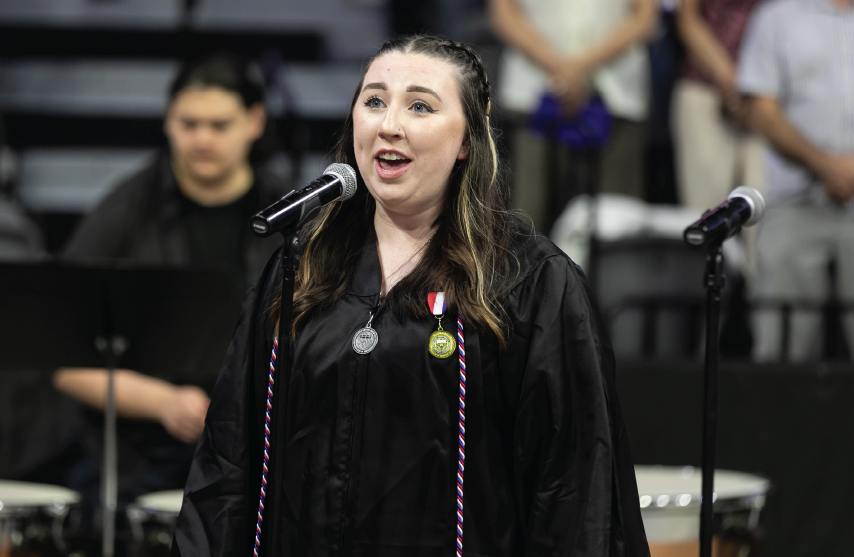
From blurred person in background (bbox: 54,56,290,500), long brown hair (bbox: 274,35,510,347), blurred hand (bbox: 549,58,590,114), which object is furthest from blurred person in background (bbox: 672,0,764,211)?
long brown hair (bbox: 274,35,510,347)

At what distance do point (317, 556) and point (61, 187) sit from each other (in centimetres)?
445

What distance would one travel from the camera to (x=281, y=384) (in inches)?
71.1

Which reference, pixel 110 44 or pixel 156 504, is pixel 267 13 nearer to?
pixel 110 44

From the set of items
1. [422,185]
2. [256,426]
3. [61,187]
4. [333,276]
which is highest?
[61,187]

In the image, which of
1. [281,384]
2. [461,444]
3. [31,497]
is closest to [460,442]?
[461,444]

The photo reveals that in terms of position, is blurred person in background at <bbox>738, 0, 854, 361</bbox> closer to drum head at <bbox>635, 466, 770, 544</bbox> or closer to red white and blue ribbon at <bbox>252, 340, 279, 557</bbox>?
drum head at <bbox>635, 466, 770, 544</bbox>

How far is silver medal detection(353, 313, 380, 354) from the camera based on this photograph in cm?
190

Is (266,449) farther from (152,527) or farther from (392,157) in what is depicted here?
(152,527)

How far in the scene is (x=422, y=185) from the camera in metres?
1.97

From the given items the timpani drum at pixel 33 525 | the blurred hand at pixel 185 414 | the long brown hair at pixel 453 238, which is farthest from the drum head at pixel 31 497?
the long brown hair at pixel 453 238

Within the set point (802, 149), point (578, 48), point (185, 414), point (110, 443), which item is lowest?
point (110, 443)

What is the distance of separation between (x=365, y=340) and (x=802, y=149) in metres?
3.78

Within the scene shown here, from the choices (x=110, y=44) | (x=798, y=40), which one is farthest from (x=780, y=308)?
(x=110, y=44)

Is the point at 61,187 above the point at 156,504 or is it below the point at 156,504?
above
